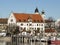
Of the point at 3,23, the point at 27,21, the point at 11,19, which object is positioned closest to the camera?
the point at 27,21

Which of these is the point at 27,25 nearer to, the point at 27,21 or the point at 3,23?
the point at 27,21

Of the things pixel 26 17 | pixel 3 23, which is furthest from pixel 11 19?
pixel 26 17

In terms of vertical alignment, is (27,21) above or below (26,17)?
below

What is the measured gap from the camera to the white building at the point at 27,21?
7719 centimetres

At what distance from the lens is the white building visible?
253 feet

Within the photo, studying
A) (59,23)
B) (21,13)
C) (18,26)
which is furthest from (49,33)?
(59,23)

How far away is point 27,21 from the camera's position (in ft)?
256

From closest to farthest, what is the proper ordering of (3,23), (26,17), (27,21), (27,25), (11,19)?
(27,25), (27,21), (26,17), (11,19), (3,23)

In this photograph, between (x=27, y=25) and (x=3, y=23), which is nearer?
(x=27, y=25)

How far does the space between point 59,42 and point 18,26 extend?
32.0m

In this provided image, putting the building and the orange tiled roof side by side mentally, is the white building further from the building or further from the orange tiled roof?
the building

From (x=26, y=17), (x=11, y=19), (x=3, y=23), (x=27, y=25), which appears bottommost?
(x=27, y=25)

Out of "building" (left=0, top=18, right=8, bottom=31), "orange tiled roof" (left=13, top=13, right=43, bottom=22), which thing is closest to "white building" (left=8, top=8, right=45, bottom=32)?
"orange tiled roof" (left=13, top=13, right=43, bottom=22)

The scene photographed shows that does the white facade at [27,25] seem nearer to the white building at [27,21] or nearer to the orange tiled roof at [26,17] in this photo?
the white building at [27,21]
